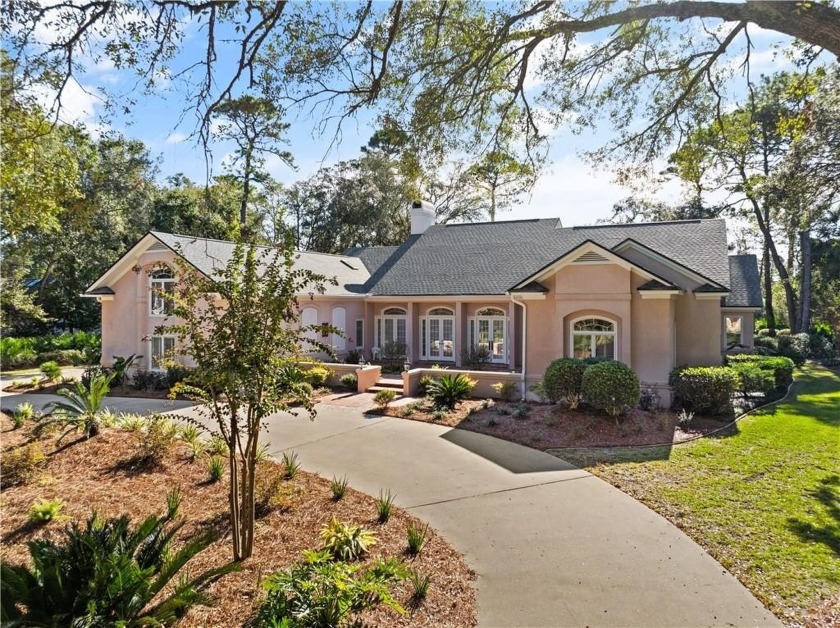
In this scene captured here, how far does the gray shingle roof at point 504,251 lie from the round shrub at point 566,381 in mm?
5706

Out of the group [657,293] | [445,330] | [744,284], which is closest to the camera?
[657,293]

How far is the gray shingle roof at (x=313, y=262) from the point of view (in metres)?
18.7

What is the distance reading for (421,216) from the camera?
92.2ft

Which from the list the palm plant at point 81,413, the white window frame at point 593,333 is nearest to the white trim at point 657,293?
the white window frame at point 593,333

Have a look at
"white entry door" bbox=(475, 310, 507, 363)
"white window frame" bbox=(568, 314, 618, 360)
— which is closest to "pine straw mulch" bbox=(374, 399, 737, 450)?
"white window frame" bbox=(568, 314, 618, 360)

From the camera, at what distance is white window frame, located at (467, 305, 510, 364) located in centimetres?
2048

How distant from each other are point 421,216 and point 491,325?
10133 millimetres

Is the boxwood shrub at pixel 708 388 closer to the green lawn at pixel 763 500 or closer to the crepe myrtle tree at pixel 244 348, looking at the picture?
the green lawn at pixel 763 500

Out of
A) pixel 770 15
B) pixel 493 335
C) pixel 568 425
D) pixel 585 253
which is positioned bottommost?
pixel 568 425

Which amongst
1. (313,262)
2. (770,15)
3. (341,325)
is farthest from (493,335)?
(770,15)

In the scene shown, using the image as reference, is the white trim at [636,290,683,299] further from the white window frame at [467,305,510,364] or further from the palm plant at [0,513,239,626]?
the palm plant at [0,513,239,626]

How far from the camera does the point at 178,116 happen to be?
7367 millimetres

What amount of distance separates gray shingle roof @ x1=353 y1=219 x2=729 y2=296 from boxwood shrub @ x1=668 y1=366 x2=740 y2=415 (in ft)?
14.7

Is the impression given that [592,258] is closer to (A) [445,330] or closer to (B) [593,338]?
(B) [593,338]
